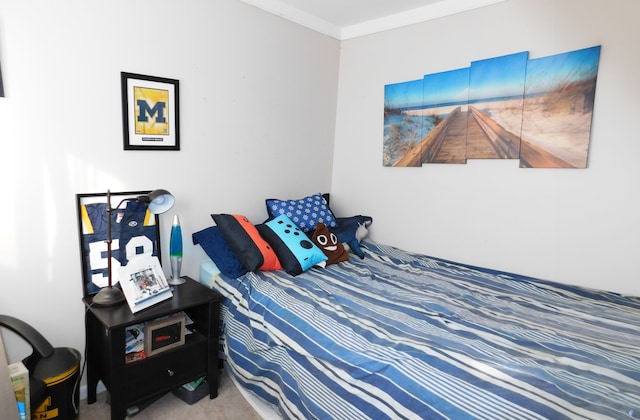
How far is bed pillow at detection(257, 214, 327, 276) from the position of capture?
2250 mm

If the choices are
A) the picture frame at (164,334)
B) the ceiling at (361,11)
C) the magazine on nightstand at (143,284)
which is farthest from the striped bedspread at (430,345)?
the ceiling at (361,11)

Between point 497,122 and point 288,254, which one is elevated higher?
point 497,122

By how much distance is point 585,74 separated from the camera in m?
1.95

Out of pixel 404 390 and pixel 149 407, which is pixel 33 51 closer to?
pixel 149 407

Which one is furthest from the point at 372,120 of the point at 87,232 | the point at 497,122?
the point at 87,232

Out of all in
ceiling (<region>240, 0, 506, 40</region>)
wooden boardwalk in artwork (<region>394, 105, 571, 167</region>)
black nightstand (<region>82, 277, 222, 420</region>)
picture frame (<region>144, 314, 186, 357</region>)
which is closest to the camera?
black nightstand (<region>82, 277, 222, 420</region>)

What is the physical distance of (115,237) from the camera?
200 centimetres

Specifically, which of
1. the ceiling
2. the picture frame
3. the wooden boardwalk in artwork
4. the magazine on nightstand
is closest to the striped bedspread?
the picture frame

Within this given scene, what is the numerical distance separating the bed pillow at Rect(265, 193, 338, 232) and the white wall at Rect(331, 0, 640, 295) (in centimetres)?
44

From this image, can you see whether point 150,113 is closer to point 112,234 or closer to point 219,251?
point 112,234

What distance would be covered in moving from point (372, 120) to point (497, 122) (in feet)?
3.28

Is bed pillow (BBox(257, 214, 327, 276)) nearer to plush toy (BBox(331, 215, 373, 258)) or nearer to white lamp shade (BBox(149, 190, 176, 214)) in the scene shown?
plush toy (BBox(331, 215, 373, 258))

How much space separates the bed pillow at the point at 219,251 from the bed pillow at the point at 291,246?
25 centimetres

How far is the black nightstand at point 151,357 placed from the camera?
65.6 inches
